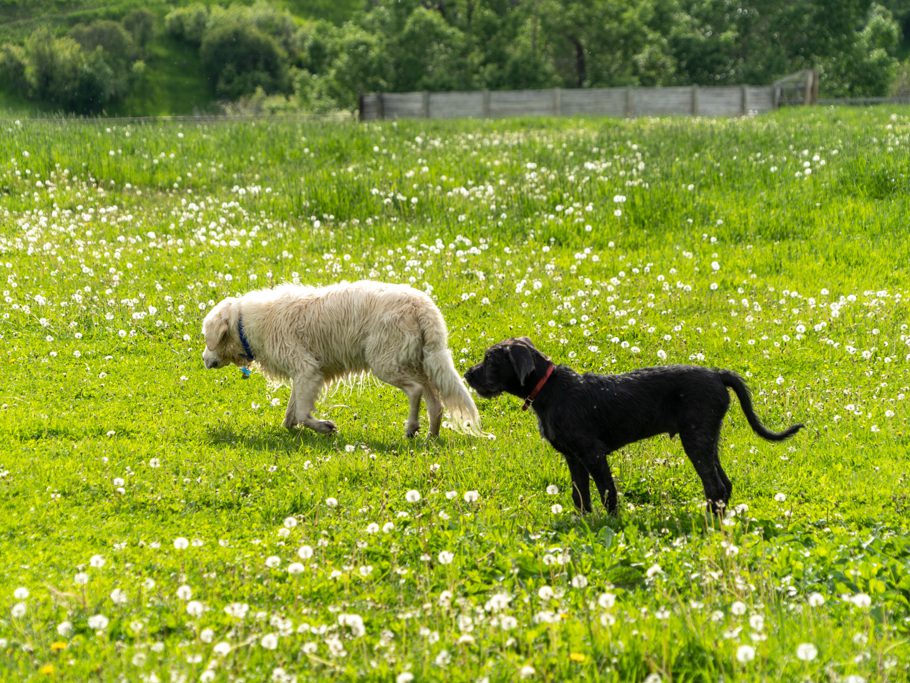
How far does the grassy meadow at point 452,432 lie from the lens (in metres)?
4.81

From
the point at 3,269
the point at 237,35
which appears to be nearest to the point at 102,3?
the point at 237,35

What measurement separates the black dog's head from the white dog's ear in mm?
3209

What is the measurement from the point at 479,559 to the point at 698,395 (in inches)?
79.1

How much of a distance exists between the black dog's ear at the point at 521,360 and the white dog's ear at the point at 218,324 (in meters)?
3.58

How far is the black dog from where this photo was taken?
682 centimetres

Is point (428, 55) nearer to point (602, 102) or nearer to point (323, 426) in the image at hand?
point (602, 102)

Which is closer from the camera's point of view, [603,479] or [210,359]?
[603,479]

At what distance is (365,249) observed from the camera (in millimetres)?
14750

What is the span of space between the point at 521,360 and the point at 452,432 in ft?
7.83

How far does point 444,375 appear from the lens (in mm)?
8602

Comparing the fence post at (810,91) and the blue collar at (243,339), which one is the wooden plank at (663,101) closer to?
the fence post at (810,91)

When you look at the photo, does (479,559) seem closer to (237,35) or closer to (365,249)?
(365,249)

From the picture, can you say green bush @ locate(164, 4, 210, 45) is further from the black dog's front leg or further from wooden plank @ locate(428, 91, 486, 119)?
the black dog's front leg

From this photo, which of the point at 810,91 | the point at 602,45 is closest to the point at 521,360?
the point at 810,91
